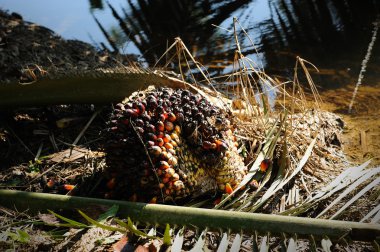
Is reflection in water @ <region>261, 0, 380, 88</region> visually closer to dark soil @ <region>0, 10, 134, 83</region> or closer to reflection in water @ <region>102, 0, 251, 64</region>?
reflection in water @ <region>102, 0, 251, 64</region>

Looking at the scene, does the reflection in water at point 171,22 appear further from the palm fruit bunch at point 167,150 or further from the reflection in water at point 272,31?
the palm fruit bunch at point 167,150

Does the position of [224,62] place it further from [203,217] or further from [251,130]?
[203,217]

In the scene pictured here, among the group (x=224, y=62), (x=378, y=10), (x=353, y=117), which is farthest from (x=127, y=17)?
(x=353, y=117)

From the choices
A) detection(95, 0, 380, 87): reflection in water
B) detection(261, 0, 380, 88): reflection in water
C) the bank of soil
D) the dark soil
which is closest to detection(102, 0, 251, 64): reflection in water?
detection(95, 0, 380, 87): reflection in water

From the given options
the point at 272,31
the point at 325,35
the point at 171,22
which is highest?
the point at 171,22

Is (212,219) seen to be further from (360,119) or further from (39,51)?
(39,51)

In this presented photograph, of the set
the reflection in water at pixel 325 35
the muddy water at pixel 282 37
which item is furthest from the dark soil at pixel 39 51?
the reflection in water at pixel 325 35

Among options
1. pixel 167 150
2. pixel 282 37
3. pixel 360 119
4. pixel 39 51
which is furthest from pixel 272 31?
pixel 167 150
